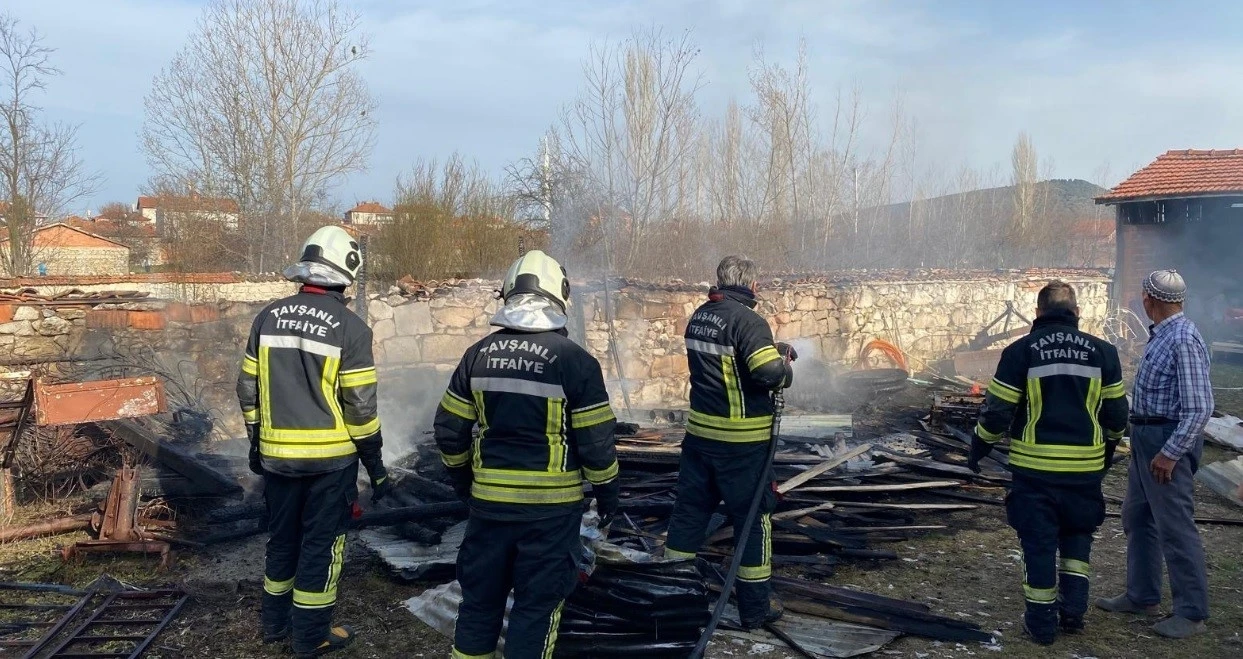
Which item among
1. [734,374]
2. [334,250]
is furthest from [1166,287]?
[334,250]

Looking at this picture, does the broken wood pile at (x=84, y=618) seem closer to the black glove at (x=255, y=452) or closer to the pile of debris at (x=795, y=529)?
the black glove at (x=255, y=452)

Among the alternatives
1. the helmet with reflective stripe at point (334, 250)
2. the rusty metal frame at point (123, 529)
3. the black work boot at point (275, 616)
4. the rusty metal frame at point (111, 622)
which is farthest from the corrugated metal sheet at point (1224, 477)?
the rusty metal frame at point (123, 529)

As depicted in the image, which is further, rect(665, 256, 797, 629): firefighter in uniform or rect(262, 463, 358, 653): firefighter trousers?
rect(665, 256, 797, 629): firefighter in uniform

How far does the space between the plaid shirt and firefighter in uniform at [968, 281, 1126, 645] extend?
380mm

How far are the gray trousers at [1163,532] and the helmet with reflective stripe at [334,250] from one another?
16.1ft

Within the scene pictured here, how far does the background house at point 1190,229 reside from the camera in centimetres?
1980

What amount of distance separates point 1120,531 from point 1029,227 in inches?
1477

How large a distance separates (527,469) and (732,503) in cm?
176

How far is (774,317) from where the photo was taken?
14.7 metres

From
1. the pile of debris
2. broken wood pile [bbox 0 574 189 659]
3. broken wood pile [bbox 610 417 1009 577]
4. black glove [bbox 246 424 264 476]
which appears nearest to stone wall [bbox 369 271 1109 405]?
the pile of debris

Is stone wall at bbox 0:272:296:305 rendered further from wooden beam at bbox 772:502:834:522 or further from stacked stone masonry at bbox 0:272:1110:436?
wooden beam at bbox 772:502:834:522

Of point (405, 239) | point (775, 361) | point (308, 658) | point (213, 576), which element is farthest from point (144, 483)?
point (405, 239)

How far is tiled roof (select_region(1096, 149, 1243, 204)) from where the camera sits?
785 inches

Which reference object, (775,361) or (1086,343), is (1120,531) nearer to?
(1086,343)
